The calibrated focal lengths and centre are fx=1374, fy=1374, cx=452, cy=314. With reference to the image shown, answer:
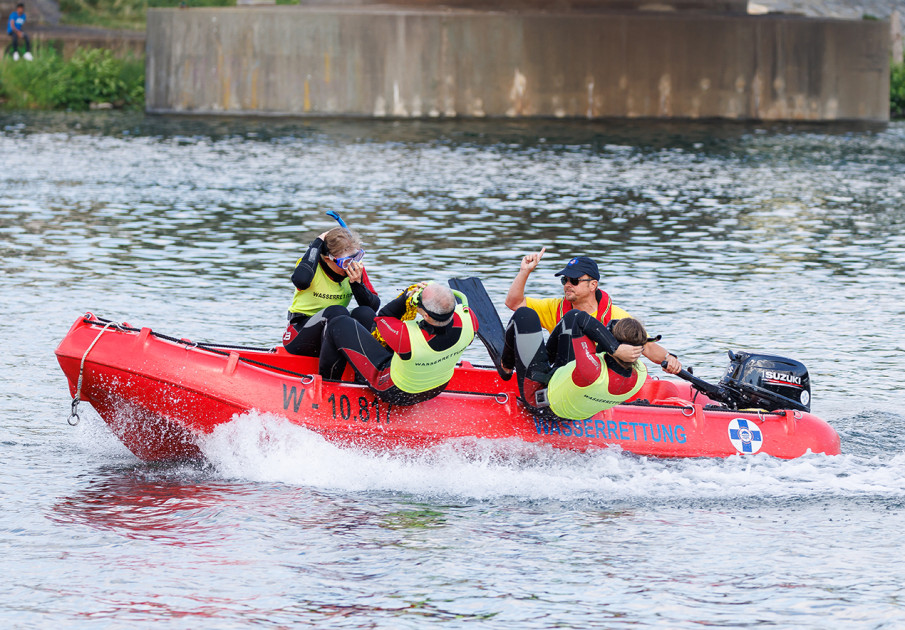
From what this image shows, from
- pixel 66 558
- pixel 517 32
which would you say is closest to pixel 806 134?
pixel 517 32

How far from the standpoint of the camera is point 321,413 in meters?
8.46

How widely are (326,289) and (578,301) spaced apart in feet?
5.52

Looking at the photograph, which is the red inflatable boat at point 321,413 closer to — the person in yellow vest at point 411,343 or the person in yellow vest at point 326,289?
the person in yellow vest at point 411,343

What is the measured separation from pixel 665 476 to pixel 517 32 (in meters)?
27.4

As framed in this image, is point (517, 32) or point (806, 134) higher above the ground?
point (517, 32)

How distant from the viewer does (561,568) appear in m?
7.00

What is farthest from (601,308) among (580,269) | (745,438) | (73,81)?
(73,81)

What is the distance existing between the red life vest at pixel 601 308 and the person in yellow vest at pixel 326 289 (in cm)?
122

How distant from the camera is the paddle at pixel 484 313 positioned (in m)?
9.16

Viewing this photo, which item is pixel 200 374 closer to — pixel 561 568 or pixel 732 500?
pixel 561 568

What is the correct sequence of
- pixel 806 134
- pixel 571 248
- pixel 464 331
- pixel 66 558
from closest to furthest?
pixel 66 558 < pixel 464 331 < pixel 571 248 < pixel 806 134

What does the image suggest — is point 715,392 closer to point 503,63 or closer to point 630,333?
point 630,333

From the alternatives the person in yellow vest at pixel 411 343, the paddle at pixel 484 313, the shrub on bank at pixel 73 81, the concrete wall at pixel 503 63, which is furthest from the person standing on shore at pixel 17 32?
the person in yellow vest at pixel 411 343

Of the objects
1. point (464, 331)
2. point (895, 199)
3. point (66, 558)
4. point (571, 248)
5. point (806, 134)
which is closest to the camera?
point (66, 558)
